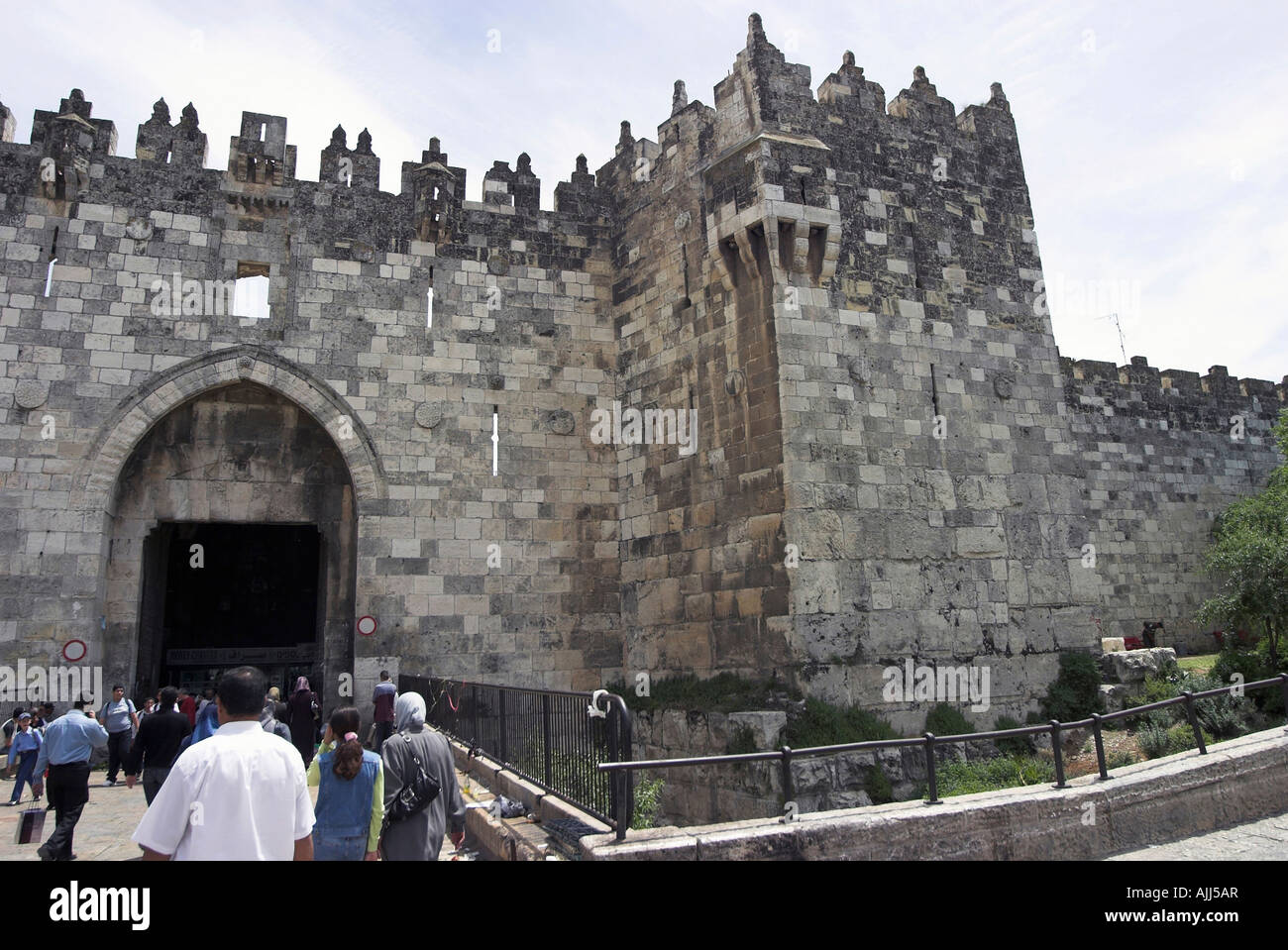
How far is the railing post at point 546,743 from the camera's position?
6.86 m

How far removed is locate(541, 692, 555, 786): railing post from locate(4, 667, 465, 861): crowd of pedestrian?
69.7 inches

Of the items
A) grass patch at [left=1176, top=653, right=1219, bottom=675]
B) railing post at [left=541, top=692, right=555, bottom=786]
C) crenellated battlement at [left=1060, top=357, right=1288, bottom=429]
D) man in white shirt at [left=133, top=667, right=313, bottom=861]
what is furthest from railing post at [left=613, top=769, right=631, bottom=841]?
crenellated battlement at [left=1060, top=357, right=1288, bottom=429]

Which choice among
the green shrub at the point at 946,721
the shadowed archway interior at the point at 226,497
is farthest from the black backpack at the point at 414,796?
the shadowed archway interior at the point at 226,497

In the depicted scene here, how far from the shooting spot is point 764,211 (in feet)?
36.5

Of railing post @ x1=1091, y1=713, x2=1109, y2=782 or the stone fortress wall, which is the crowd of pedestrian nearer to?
the stone fortress wall

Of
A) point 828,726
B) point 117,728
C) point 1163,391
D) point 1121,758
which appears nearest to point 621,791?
point 828,726

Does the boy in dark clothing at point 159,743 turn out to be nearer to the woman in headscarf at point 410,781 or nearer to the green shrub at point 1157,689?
the woman in headscarf at point 410,781

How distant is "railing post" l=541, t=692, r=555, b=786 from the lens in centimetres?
686

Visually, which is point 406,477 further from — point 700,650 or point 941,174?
point 941,174

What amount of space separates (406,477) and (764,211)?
6.26 m

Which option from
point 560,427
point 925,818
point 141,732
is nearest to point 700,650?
point 560,427

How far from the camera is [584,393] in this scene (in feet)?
45.9

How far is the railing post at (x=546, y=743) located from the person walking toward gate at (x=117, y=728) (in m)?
6.09

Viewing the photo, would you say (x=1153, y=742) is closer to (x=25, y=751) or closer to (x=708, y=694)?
(x=708, y=694)
